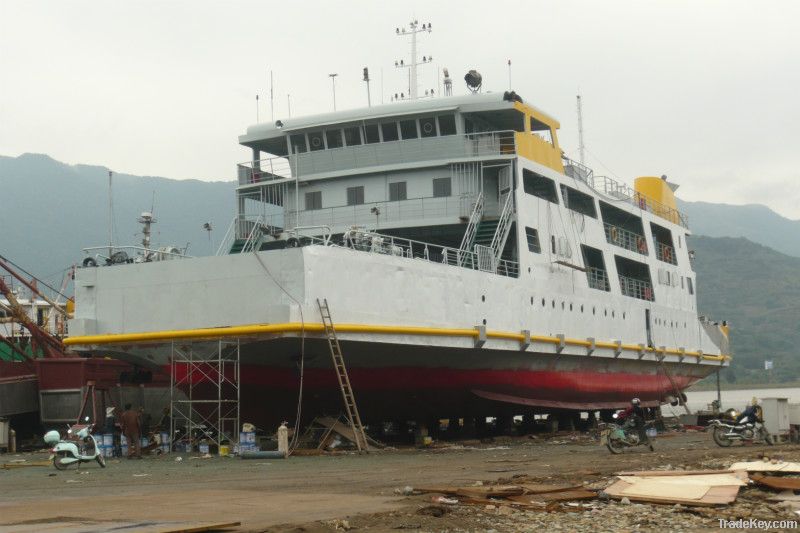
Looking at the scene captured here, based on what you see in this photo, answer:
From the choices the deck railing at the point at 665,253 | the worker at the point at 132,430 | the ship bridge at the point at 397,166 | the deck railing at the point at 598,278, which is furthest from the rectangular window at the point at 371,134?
the deck railing at the point at 665,253

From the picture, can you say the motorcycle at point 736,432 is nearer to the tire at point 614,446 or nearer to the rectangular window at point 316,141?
the tire at point 614,446

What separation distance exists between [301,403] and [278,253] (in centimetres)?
316

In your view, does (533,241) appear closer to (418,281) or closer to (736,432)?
(418,281)

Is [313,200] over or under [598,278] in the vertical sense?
over

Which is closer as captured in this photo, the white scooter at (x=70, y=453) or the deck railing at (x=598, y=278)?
the white scooter at (x=70, y=453)

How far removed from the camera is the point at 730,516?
9.13 metres

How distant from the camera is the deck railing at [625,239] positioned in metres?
30.6

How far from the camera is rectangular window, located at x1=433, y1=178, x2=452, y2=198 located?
2420cm

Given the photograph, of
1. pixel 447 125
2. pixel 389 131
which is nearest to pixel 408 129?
pixel 389 131

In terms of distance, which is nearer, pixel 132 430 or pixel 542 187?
pixel 132 430

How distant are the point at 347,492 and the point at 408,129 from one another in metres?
14.7

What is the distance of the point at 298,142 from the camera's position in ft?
84.7

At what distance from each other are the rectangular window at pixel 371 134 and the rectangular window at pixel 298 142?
60.9 inches

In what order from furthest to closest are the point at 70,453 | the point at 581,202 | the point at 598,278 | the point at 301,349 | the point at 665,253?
the point at 665,253, the point at 581,202, the point at 598,278, the point at 301,349, the point at 70,453
